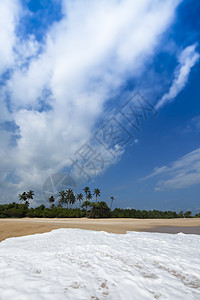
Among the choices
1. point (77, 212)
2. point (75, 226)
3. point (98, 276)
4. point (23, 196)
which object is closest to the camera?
point (98, 276)

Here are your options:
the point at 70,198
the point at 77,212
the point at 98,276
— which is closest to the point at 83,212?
the point at 77,212

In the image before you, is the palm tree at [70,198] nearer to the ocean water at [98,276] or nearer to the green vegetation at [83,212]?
the green vegetation at [83,212]

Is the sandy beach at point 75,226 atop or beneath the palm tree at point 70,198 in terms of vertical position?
beneath

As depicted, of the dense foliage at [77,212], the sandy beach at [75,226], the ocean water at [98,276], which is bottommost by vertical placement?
the ocean water at [98,276]

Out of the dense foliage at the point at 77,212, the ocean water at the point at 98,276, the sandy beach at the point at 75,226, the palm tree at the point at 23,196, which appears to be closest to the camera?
the ocean water at the point at 98,276

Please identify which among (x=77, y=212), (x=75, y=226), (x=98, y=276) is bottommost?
(x=98, y=276)

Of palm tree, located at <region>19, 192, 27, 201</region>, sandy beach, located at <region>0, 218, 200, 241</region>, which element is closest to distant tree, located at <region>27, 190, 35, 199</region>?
palm tree, located at <region>19, 192, 27, 201</region>

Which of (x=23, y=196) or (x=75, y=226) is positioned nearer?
(x=75, y=226)

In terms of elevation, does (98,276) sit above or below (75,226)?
below

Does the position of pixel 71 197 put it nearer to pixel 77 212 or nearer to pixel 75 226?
pixel 77 212

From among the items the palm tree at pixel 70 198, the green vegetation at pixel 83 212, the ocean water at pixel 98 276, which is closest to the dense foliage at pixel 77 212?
the green vegetation at pixel 83 212

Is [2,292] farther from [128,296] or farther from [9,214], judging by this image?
[9,214]

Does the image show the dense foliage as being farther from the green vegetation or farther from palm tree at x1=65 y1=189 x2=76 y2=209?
palm tree at x1=65 y1=189 x2=76 y2=209

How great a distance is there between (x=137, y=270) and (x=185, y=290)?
4.06 ft
